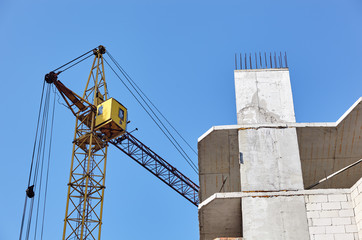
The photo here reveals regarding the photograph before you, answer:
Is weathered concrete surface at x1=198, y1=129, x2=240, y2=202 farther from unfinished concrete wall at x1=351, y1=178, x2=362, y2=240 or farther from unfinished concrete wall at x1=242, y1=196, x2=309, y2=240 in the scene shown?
unfinished concrete wall at x1=351, y1=178, x2=362, y2=240

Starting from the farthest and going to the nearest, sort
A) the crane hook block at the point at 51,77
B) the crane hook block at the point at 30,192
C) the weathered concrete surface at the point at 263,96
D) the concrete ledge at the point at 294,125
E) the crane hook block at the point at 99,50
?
the crane hook block at the point at 99,50, the crane hook block at the point at 51,77, the crane hook block at the point at 30,192, the weathered concrete surface at the point at 263,96, the concrete ledge at the point at 294,125

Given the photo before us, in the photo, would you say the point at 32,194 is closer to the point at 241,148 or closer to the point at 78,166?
the point at 78,166

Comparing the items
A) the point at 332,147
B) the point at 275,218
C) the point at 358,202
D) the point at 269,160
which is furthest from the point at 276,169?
the point at 358,202

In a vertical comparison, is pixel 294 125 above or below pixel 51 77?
below

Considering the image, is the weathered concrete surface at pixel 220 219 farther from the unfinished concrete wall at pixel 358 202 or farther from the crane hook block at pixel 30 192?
the crane hook block at pixel 30 192

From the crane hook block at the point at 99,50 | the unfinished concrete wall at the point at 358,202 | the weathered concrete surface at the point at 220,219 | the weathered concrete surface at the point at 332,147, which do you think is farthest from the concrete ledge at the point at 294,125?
the crane hook block at the point at 99,50

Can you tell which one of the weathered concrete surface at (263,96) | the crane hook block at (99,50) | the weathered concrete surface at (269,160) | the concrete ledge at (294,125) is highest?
the crane hook block at (99,50)

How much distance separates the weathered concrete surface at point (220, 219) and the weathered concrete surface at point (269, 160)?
30.0 inches

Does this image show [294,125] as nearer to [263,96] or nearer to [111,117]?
[263,96]

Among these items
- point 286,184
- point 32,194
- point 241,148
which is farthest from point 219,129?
point 32,194

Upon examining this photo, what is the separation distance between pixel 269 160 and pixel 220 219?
97.7 inches

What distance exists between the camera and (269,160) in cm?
1602

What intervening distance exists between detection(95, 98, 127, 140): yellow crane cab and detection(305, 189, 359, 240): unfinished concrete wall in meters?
29.5

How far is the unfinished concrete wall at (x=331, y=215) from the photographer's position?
573 inches
